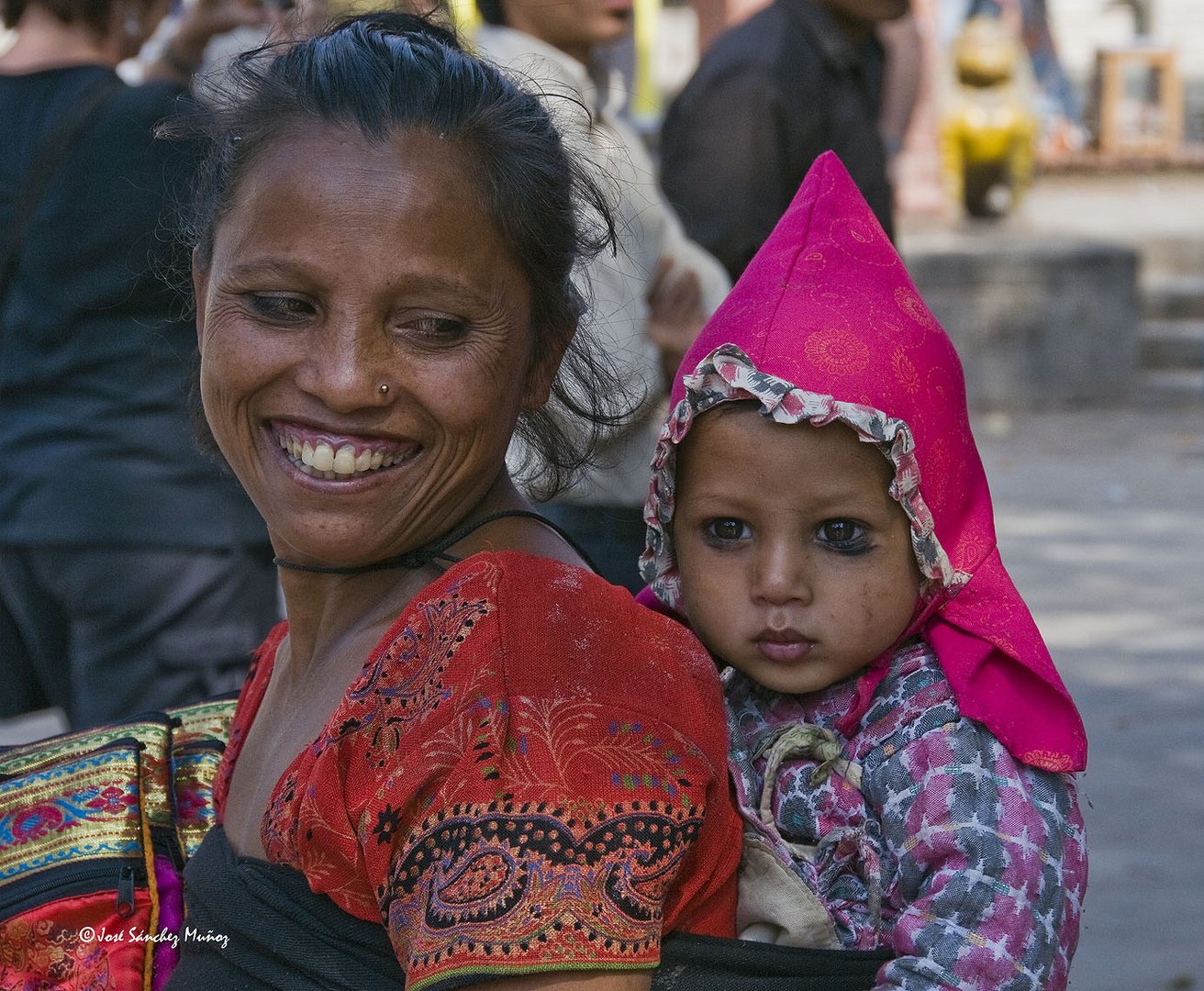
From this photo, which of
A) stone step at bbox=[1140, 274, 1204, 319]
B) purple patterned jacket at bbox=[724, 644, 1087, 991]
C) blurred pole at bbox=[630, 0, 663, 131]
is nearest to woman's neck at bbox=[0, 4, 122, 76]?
purple patterned jacket at bbox=[724, 644, 1087, 991]

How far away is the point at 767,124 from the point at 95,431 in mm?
1832

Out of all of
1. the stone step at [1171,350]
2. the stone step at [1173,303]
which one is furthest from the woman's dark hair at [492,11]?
the stone step at [1173,303]

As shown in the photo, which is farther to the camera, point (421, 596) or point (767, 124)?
point (767, 124)

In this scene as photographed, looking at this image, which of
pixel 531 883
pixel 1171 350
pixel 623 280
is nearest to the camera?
pixel 531 883

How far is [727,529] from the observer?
6.73 feet

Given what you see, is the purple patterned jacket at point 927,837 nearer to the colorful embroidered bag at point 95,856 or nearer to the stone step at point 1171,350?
the colorful embroidered bag at point 95,856

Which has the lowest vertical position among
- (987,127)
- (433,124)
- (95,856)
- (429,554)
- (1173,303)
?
(1173,303)

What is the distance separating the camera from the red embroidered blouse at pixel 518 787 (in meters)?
1.51

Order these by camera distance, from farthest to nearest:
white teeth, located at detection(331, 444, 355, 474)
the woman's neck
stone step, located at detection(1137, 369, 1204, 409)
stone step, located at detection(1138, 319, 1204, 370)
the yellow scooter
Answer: the yellow scooter
stone step, located at detection(1138, 319, 1204, 370)
stone step, located at detection(1137, 369, 1204, 409)
the woman's neck
white teeth, located at detection(331, 444, 355, 474)

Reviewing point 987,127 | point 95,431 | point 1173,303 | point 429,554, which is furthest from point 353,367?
point 987,127

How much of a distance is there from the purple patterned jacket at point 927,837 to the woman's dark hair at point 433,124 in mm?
572

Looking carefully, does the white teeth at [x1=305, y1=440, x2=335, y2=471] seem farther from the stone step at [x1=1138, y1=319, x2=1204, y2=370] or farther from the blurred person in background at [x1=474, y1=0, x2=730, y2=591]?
the stone step at [x1=1138, y1=319, x2=1204, y2=370]

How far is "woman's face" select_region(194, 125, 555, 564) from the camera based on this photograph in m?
1.78

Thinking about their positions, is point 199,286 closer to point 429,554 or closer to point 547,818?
point 429,554
